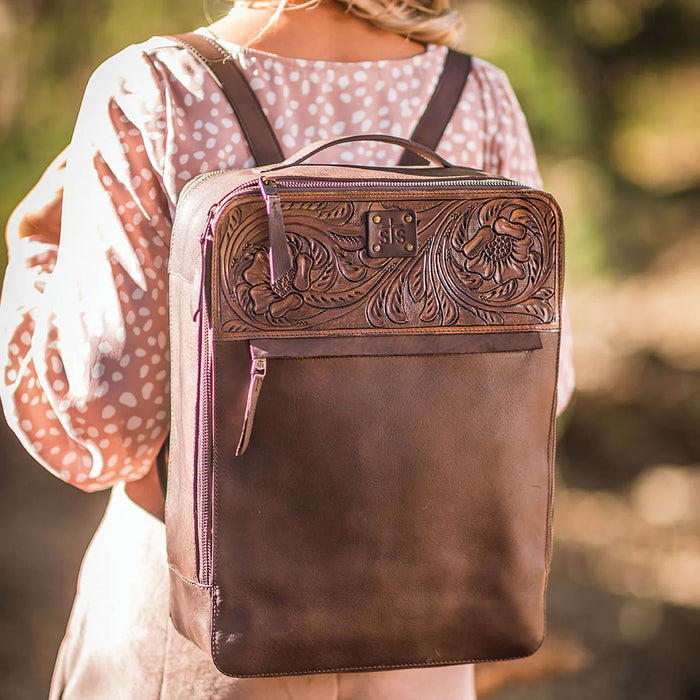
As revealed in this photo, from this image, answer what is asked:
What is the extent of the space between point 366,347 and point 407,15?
0.47m

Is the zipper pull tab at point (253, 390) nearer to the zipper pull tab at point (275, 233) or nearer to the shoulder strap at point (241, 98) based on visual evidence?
the zipper pull tab at point (275, 233)

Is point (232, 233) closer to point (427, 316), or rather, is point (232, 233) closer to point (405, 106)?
point (427, 316)

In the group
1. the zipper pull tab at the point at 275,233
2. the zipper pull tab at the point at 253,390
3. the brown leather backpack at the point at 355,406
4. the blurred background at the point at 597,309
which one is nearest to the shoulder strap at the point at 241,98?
the brown leather backpack at the point at 355,406

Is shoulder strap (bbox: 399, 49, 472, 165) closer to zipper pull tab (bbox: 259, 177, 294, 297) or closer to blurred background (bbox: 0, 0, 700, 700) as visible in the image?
zipper pull tab (bbox: 259, 177, 294, 297)

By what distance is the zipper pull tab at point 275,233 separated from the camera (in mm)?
886

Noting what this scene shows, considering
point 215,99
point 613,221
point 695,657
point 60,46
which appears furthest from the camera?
point 613,221

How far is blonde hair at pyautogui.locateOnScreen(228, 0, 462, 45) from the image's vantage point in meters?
1.10

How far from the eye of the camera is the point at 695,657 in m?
3.53

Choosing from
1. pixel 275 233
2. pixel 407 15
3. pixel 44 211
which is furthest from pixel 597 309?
pixel 275 233

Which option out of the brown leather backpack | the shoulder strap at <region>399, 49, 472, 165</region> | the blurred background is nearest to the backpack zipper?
the brown leather backpack

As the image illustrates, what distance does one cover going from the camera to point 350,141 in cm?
100

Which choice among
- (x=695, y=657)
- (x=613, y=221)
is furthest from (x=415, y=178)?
(x=613, y=221)

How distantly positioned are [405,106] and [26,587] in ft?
10.1

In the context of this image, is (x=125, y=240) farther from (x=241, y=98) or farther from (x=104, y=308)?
(x=241, y=98)
